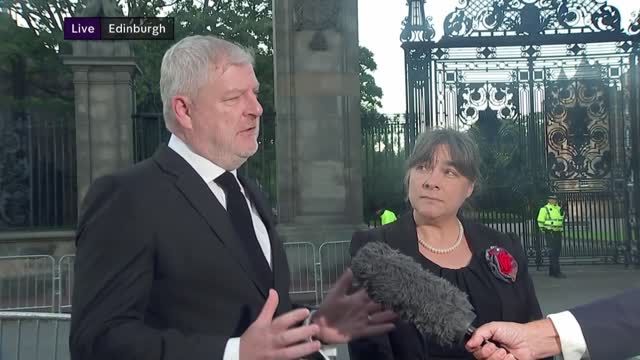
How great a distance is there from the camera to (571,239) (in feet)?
40.8

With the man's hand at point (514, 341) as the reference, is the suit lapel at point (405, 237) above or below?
above

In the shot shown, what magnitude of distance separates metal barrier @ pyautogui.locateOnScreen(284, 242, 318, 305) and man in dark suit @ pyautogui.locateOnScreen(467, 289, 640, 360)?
Answer: 8139mm

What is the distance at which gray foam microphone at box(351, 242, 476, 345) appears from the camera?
5.64 feet

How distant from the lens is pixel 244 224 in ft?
6.35

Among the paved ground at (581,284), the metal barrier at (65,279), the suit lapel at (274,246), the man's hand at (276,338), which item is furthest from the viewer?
the paved ground at (581,284)

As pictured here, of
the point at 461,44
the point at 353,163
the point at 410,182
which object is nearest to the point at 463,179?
the point at 410,182

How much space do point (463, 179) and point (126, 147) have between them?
8.45 m

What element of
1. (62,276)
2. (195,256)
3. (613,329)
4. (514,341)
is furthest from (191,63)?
(62,276)

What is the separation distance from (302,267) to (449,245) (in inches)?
293

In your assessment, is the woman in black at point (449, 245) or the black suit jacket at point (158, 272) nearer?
the black suit jacket at point (158, 272)

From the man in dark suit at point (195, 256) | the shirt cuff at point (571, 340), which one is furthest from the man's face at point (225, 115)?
the shirt cuff at point (571, 340)

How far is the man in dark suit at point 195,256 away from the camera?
1586mm

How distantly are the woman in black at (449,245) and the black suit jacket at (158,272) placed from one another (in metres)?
0.92

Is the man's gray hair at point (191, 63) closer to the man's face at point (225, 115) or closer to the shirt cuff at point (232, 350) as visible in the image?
the man's face at point (225, 115)
